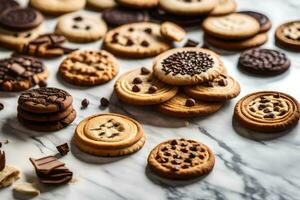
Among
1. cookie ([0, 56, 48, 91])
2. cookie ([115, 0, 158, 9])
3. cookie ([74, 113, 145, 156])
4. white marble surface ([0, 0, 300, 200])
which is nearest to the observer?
white marble surface ([0, 0, 300, 200])

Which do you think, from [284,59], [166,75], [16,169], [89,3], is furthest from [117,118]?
[89,3]

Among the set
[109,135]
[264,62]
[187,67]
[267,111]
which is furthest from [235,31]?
[109,135]

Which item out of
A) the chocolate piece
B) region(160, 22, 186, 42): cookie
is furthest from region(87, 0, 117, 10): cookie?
the chocolate piece

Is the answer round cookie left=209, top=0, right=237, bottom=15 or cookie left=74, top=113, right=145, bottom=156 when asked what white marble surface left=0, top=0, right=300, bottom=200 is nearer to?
cookie left=74, top=113, right=145, bottom=156

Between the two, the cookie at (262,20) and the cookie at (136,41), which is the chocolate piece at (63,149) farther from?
the cookie at (262,20)

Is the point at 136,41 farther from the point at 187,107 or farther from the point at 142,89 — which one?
the point at 187,107

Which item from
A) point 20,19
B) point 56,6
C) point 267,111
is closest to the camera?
point 267,111
